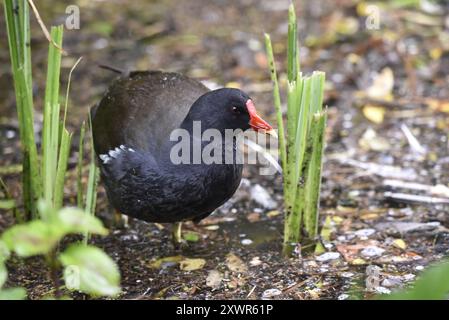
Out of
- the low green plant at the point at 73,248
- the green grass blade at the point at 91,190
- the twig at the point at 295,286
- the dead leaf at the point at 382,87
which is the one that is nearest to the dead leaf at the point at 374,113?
the dead leaf at the point at 382,87

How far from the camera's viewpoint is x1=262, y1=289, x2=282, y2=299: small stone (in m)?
3.19

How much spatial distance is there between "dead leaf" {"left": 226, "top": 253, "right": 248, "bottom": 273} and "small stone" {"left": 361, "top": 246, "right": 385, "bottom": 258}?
607mm

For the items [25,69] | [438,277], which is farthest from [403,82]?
[438,277]

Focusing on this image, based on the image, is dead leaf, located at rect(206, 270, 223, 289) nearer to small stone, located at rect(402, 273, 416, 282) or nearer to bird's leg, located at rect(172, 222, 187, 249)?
bird's leg, located at rect(172, 222, 187, 249)

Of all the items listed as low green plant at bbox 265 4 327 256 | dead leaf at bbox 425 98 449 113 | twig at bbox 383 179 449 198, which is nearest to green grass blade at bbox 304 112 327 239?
low green plant at bbox 265 4 327 256

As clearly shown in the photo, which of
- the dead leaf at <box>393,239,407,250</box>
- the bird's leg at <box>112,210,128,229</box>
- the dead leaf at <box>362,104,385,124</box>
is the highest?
the dead leaf at <box>362,104,385,124</box>

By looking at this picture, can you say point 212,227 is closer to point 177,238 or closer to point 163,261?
point 177,238

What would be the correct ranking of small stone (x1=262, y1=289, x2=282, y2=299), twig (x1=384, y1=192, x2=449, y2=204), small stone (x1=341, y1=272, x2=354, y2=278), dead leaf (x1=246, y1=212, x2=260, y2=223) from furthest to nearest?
dead leaf (x1=246, y1=212, x2=260, y2=223)
twig (x1=384, y1=192, x2=449, y2=204)
small stone (x1=341, y1=272, x2=354, y2=278)
small stone (x1=262, y1=289, x2=282, y2=299)

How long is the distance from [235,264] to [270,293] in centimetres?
36

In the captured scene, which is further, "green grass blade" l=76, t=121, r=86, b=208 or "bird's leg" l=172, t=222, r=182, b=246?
"bird's leg" l=172, t=222, r=182, b=246

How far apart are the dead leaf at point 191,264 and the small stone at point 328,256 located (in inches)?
23.5

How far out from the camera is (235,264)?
3531mm
